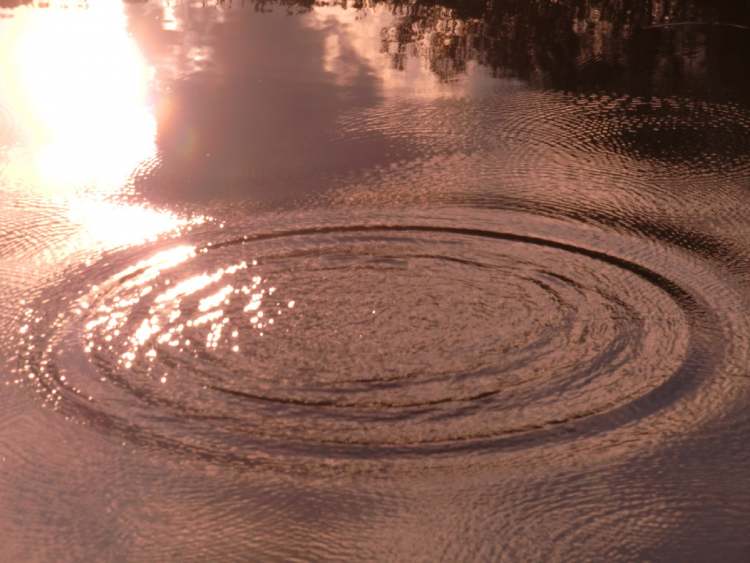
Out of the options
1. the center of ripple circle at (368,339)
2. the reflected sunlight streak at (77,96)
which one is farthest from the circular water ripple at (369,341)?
the reflected sunlight streak at (77,96)

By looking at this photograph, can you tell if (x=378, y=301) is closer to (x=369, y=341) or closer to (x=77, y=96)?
(x=369, y=341)

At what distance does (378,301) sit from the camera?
4.22 m

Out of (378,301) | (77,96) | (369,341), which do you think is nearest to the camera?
(369,341)

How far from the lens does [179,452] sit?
3332 millimetres

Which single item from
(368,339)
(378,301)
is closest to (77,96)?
(378,301)

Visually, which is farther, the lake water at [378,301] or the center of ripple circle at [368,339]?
the center of ripple circle at [368,339]

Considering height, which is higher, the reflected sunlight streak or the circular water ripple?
the reflected sunlight streak

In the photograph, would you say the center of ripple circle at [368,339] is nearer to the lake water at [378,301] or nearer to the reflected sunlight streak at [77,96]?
the lake water at [378,301]

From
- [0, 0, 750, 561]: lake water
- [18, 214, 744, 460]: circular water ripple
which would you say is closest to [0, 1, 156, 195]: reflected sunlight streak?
[0, 0, 750, 561]: lake water

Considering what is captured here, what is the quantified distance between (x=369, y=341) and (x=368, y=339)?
2 centimetres

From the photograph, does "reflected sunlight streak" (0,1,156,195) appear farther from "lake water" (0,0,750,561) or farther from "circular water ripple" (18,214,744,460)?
"circular water ripple" (18,214,744,460)

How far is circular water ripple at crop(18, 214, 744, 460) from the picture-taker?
136 inches

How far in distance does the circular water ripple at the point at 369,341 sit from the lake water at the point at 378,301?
1 cm

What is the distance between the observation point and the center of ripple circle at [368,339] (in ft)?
11.4
